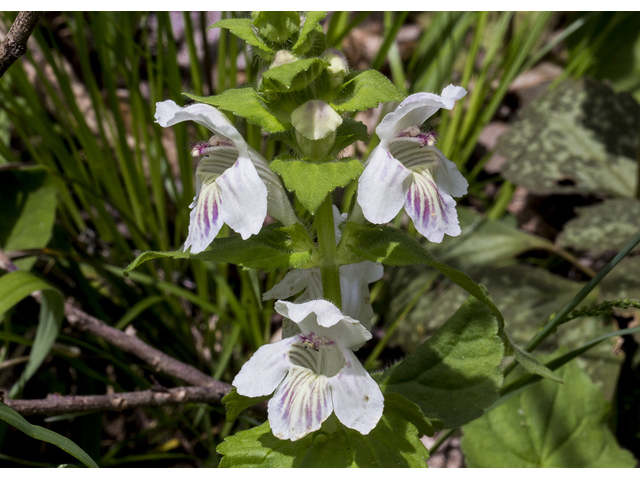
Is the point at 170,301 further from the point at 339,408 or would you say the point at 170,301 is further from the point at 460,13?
the point at 460,13

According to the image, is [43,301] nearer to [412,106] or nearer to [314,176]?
[314,176]

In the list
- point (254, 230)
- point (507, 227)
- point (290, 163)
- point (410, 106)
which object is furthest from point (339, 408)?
point (507, 227)

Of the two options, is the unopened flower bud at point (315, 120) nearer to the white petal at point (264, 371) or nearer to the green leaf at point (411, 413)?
the white petal at point (264, 371)

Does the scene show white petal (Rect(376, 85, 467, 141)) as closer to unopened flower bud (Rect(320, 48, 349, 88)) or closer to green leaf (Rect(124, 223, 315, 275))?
unopened flower bud (Rect(320, 48, 349, 88))

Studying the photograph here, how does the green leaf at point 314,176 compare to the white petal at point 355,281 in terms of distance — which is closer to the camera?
the green leaf at point 314,176

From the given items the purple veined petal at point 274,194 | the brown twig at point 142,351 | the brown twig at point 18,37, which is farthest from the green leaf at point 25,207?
the purple veined petal at point 274,194

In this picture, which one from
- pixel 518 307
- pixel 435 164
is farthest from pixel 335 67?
pixel 518 307
